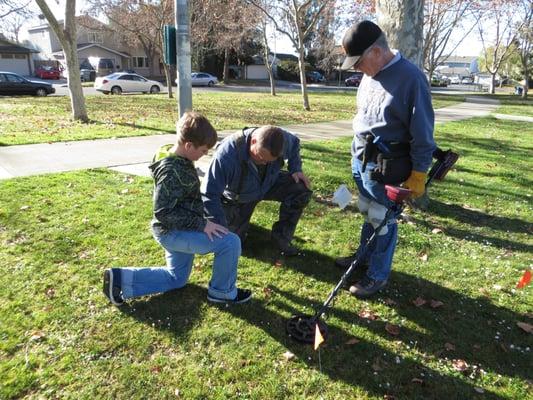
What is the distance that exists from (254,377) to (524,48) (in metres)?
43.6

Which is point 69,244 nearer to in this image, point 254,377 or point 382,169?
point 254,377

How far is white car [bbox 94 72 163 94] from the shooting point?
1025 inches

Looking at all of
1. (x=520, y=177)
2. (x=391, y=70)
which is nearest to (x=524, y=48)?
(x=520, y=177)

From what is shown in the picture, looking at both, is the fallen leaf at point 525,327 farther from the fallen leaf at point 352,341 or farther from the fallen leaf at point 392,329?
the fallen leaf at point 352,341

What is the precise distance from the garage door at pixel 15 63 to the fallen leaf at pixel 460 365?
55001 mm

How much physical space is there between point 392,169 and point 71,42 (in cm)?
1082

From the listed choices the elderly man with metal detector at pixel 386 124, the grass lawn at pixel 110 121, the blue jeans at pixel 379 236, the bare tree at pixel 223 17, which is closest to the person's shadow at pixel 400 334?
the blue jeans at pixel 379 236

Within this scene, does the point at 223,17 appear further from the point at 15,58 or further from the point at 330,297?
the point at 15,58

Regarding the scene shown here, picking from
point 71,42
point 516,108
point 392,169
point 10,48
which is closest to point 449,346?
point 392,169

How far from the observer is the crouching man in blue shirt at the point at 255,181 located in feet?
11.2

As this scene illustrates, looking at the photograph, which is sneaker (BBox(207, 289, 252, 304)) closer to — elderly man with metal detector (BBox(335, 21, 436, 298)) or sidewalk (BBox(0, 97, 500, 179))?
elderly man with metal detector (BBox(335, 21, 436, 298))

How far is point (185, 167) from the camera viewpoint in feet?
9.67

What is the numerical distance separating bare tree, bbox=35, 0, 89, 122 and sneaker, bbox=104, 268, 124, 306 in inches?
385

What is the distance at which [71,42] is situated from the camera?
11320mm
